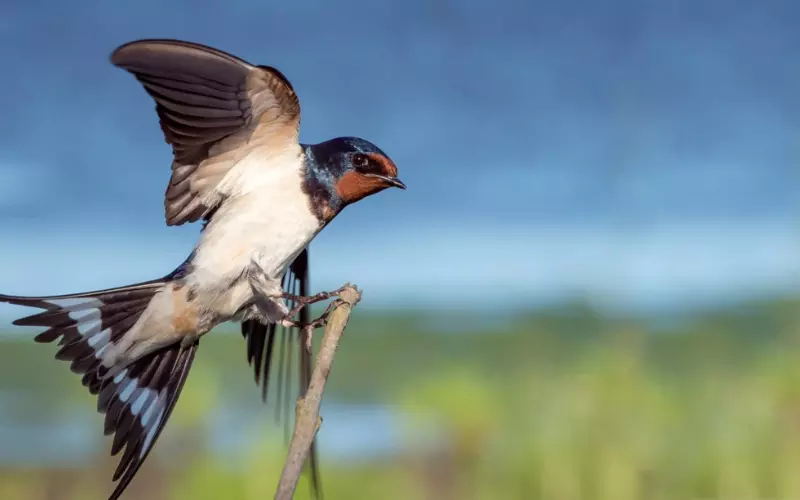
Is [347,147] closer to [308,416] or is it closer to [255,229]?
[255,229]

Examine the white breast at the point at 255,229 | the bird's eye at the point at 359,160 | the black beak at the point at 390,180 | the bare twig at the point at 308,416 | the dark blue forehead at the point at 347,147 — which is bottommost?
the bare twig at the point at 308,416

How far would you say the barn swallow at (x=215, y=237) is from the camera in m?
1.32

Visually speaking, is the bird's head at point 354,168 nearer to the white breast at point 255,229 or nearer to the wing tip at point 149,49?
the white breast at point 255,229

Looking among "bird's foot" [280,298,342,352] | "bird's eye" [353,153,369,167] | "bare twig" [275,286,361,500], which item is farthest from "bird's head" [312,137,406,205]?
"bare twig" [275,286,361,500]

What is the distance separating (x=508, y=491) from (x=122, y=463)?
2433 millimetres

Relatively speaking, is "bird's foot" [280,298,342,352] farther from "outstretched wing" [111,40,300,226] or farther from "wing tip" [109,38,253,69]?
"wing tip" [109,38,253,69]

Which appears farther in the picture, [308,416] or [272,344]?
[272,344]

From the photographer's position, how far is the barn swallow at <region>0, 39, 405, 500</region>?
132 cm

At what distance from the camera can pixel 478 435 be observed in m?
3.24

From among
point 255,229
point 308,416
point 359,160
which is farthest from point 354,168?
point 308,416

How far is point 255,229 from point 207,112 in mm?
183

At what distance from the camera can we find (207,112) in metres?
1.31

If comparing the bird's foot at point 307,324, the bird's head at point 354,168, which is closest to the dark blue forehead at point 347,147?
the bird's head at point 354,168

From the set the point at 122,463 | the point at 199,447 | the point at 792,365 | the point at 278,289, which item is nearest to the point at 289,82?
the point at 278,289
